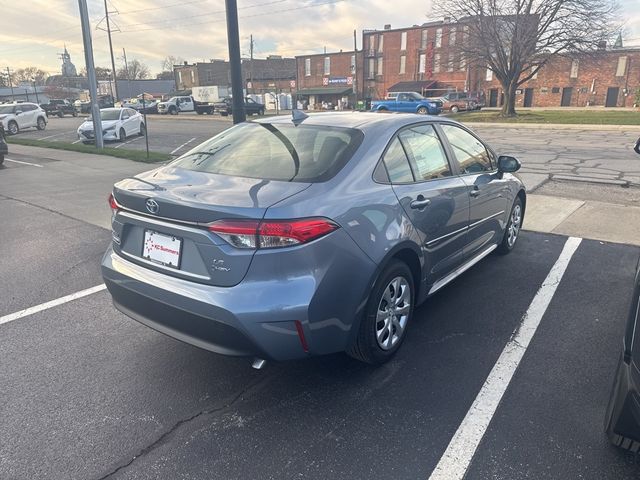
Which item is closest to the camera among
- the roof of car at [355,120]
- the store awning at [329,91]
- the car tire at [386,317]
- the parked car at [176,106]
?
the car tire at [386,317]

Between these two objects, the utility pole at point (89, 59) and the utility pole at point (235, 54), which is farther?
the utility pole at point (89, 59)

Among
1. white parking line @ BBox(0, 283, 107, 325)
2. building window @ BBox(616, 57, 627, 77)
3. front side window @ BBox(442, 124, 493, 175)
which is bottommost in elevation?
white parking line @ BBox(0, 283, 107, 325)

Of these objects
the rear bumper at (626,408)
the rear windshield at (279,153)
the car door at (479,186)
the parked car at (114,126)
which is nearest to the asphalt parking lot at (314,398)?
the rear bumper at (626,408)

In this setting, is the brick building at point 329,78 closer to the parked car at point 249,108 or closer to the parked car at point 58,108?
the parked car at point 249,108

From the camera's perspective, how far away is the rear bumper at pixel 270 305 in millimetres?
2473

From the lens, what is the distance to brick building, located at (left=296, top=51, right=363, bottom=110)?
213ft

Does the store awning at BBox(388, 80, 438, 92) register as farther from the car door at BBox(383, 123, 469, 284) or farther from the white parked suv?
the car door at BBox(383, 123, 469, 284)

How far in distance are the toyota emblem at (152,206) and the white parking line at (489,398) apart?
1.98 metres

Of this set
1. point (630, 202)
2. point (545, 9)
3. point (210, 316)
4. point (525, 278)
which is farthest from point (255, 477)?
point (545, 9)

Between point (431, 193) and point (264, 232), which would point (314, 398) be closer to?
point (264, 232)

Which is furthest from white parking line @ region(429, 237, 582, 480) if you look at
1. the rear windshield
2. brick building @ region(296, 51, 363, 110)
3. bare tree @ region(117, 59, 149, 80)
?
bare tree @ region(117, 59, 149, 80)

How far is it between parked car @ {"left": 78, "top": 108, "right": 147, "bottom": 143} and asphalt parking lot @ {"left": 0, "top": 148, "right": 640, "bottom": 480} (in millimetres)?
16847

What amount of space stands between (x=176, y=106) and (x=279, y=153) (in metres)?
48.9

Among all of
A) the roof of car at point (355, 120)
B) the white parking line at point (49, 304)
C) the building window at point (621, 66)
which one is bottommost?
the white parking line at point (49, 304)
